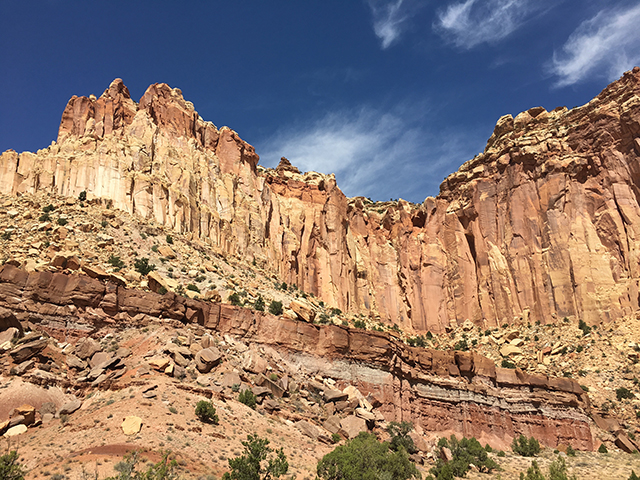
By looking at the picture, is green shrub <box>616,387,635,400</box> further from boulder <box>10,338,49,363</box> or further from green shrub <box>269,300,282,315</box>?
boulder <box>10,338,49,363</box>

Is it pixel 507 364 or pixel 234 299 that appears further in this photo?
pixel 507 364

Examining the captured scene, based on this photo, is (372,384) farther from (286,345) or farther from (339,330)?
(286,345)

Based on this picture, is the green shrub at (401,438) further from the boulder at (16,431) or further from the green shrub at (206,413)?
the boulder at (16,431)

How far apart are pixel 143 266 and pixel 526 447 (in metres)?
29.4

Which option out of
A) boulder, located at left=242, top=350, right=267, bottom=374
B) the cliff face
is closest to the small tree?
boulder, located at left=242, top=350, right=267, bottom=374

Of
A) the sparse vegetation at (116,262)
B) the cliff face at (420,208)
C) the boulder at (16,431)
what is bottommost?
the boulder at (16,431)

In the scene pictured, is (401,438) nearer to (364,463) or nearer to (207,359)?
(364,463)

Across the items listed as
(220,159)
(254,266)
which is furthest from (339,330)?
(220,159)

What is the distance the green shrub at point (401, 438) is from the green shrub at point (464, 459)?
A: 5.72 feet

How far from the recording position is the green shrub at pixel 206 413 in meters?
22.0

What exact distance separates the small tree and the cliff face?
35855mm

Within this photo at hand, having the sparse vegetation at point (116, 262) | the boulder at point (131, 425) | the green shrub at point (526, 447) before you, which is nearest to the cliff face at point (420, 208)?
the sparse vegetation at point (116, 262)

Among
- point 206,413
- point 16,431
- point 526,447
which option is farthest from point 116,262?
point 526,447

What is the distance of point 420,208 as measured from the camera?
84000 mm
